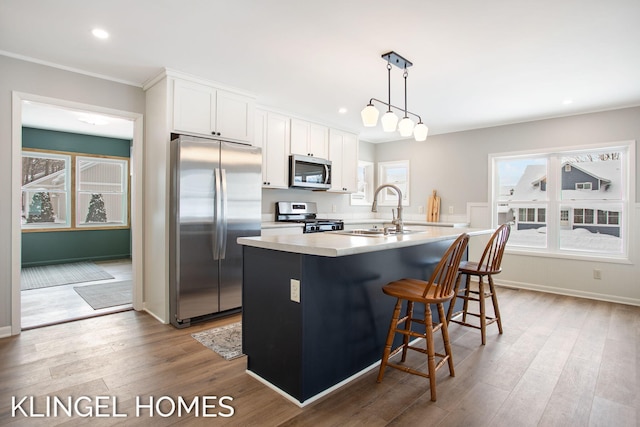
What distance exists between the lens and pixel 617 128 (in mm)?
4176

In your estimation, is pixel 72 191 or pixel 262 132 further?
pixel 72 191

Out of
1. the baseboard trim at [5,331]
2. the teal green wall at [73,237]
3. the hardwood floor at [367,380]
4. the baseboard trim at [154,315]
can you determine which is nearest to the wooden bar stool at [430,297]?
the hardwood floor at [367,380]

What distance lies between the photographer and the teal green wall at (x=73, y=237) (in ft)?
19.5

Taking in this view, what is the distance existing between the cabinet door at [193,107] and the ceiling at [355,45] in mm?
149

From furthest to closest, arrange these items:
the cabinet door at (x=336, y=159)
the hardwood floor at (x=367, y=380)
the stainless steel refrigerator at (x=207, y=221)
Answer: the cabinet door at (x=336, y=159)
the stainless steel refrigerator at (x=207, y=221)
the hardwood floor at (x=367, y=380)

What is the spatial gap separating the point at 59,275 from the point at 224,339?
13.1 feet

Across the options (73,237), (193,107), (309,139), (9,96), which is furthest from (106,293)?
(309,139)

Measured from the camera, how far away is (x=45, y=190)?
6141 millimetres

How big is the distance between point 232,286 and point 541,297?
3767mm

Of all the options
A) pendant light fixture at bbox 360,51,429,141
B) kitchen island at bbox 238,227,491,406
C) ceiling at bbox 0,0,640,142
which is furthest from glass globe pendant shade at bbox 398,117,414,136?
kitchen island at bbox 238,227,491,406

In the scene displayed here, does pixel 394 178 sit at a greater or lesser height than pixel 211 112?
lesser

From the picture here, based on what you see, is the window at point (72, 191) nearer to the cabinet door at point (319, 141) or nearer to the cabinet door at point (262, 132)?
the cabinet door at point (262, 132)

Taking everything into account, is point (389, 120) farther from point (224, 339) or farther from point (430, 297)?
point (224, 339)

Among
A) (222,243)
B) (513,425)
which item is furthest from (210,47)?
(513,425)
